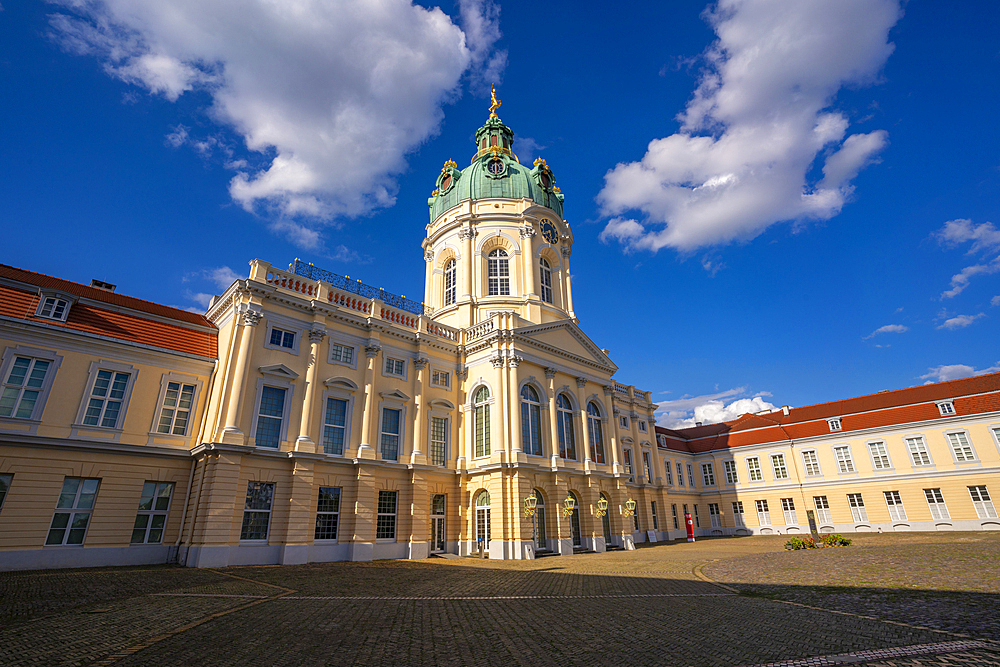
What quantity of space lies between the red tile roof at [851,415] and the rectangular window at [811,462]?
1.73 metres

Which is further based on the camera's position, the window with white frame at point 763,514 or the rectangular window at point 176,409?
the window with white frame at point 763,514

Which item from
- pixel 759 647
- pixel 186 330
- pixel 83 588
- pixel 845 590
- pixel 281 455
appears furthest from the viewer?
pixel 186 330

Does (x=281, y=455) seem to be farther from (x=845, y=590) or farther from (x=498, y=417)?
(x=845, y=590)

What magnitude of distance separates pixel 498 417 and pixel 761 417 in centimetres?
3653

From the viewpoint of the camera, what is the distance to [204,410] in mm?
22688

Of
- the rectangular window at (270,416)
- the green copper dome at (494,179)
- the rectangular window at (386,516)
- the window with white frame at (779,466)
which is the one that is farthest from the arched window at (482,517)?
the window with white frame at (779,466)

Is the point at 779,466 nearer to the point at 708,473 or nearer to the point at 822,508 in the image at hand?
the point at 822,508

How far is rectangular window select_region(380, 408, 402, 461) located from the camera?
2672 centimetres

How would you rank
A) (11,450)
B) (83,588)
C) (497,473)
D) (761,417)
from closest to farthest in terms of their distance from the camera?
(83,588)
(11,450)
(497,473)
(761,417)

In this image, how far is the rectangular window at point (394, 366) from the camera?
92.0 feet

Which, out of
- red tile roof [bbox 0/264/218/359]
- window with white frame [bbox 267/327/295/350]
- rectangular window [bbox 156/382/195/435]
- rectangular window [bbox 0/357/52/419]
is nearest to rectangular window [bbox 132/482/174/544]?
rectangular window [bbox 156/382/195/435]

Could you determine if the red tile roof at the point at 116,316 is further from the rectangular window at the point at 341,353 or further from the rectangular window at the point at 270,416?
the rectangular window at the point at 341,353

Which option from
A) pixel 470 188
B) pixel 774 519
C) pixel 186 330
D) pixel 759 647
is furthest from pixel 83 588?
pixel 774 519

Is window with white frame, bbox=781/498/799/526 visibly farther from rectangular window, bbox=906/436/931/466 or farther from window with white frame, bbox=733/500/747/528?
rectangular window, bbox=906/436/931/466
